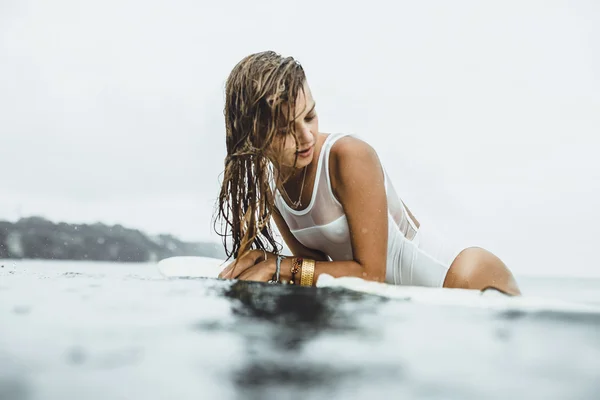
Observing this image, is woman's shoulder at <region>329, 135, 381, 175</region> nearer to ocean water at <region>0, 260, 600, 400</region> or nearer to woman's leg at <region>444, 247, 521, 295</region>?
woman's leg at <region>444, 247, 521, 295</region>

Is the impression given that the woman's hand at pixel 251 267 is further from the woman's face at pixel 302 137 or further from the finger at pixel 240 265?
the woman's face at pixel 302 137

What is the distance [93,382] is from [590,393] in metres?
0.73

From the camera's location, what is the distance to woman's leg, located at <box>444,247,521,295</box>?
2691 mm

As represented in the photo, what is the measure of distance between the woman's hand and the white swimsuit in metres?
0.31

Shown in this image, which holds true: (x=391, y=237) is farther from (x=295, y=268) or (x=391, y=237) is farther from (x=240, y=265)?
(x=240, y=265)

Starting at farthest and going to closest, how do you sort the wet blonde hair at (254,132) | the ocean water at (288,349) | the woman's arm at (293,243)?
the woman's arm at (293,243), the wet blonde hair at (254,132), the ocean water at (288,349)

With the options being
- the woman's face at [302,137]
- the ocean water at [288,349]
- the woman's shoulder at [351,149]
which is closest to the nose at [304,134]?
the woman's face at [302,137]

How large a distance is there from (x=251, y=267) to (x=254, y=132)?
56cm

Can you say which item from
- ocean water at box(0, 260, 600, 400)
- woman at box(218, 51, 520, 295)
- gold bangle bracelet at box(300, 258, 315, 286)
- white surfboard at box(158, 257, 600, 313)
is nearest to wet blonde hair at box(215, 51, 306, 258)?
woman at box(218, 51, 520, 295)

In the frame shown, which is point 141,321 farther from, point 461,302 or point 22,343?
point 461,302

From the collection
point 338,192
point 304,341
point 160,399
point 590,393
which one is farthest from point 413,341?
point 338,192

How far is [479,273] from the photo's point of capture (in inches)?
107

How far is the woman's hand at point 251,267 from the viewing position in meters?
2.31

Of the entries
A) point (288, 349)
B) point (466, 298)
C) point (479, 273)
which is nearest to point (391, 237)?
point (479, 273)
